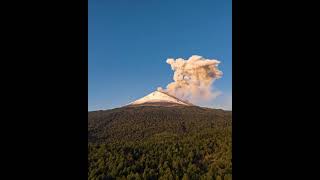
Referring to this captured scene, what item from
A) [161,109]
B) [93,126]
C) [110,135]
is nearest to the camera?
[110,135]

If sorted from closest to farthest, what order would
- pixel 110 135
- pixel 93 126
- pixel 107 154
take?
pixel 107 154, pixel 110 135, pixel 93 126

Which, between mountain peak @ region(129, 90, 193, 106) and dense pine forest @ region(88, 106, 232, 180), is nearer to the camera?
dense pine forest @ region(88, 106, 232, 180)

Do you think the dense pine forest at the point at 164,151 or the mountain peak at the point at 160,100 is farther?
the mountain peak at the point at 160,100

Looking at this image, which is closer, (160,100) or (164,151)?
(164,151)
